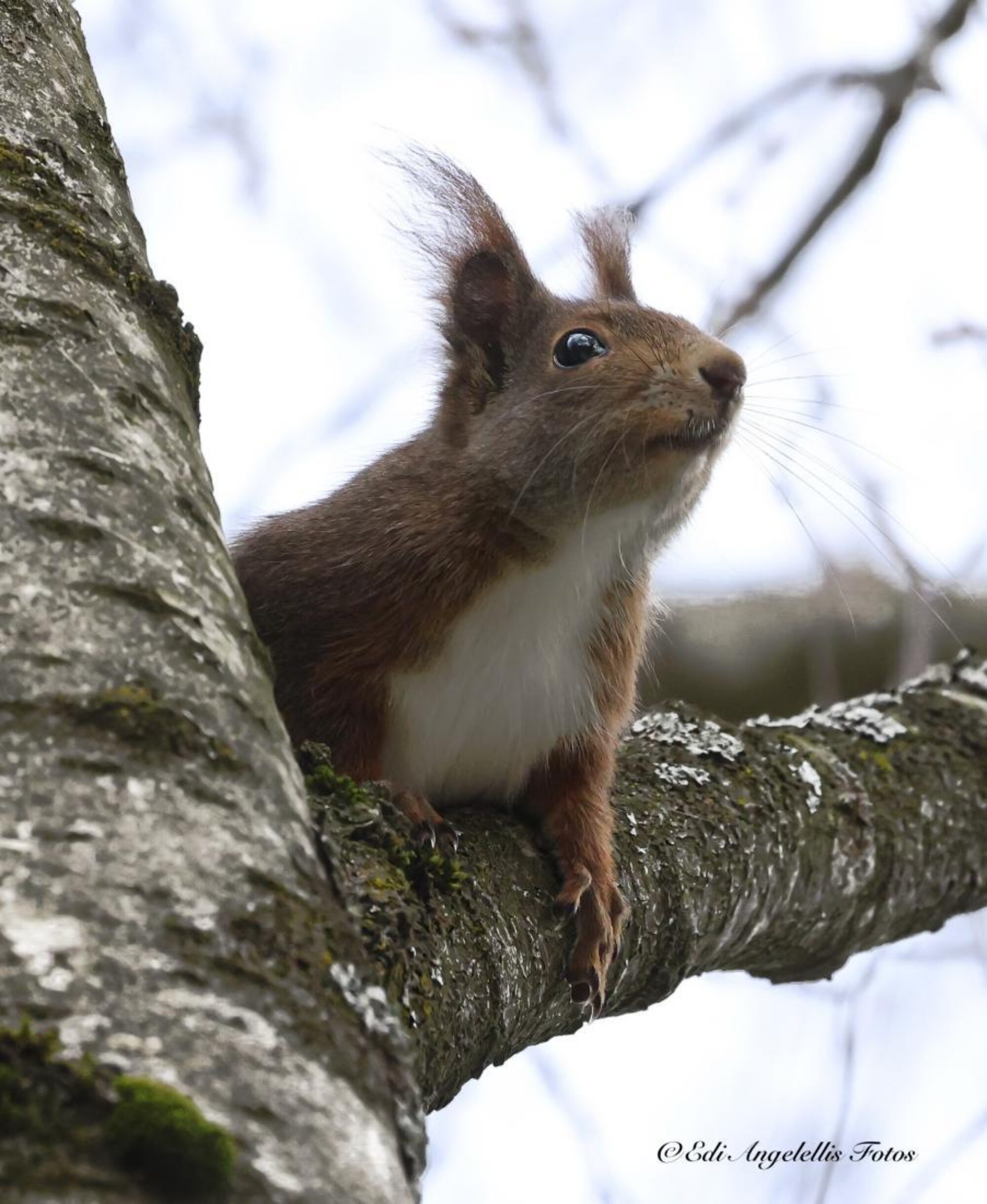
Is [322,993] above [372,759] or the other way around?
the other way around

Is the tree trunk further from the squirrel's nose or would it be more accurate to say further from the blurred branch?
the blurred branch

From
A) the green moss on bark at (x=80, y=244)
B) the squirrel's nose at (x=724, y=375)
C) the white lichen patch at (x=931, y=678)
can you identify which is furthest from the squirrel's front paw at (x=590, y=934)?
the white lichen patch at (x=931, y=678)

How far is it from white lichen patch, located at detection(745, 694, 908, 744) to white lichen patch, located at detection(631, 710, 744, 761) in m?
0.23

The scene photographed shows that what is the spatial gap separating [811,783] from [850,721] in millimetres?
309

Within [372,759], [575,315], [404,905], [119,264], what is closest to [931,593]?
[575,315]

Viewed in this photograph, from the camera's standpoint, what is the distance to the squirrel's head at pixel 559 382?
8.20 feet

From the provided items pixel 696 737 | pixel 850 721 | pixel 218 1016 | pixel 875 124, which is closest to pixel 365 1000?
pixel 218 1016

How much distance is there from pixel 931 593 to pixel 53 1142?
2701 millimetres

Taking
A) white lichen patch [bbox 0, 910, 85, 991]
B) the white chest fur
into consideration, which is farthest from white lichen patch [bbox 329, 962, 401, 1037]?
the white chest fur

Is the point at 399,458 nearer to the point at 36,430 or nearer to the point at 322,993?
the point at 36,430

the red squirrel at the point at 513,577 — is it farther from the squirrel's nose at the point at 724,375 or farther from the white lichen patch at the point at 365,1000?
the white lichen patch at the point at 365,1000

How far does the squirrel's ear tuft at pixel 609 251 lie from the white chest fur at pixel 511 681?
0.69m

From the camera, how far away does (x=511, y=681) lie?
2555 mm

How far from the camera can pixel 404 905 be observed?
1.65 meters
